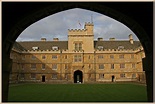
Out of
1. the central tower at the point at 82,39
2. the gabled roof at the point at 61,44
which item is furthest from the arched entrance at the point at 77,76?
the gabled roof at the point at 61,44

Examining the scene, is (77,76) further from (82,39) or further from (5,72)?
(5,72)

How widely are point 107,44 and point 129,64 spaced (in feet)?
21.3

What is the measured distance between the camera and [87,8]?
5.14 metres

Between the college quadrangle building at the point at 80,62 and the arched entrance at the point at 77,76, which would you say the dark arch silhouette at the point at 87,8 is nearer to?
the college quadrangle building at the point at 80,62

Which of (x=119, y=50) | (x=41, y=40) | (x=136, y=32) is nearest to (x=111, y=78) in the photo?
(x=119, y=50)

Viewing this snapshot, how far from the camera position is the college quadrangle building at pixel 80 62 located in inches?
1806

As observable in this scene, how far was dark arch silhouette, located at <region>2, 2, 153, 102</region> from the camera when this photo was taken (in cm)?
486

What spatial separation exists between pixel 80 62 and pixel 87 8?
135 feet

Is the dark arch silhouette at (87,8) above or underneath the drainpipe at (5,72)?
above

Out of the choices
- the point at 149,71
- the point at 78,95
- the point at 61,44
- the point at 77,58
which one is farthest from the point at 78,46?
the point at 149,71

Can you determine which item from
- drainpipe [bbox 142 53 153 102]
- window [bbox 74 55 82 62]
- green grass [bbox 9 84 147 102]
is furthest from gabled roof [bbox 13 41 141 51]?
drainpipe [bbox 142 53 153 102]

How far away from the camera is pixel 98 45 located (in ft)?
161

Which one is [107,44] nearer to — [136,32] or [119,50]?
[119,50]

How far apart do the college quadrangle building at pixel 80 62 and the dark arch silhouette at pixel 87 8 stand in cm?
4060
